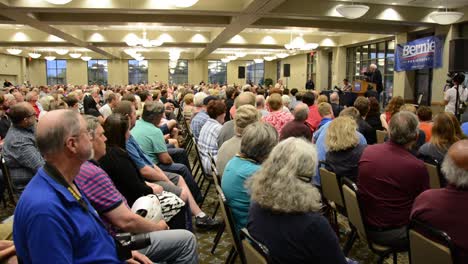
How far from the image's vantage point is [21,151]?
3.69 metres

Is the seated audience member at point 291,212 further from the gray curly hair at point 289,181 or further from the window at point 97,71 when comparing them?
the window at point 97,71

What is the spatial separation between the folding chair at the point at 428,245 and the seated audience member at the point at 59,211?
145 cm

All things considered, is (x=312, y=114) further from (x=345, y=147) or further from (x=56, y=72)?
(x=56, y=72)

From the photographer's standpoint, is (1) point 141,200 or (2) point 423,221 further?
(1) point 141,200

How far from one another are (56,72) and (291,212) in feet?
98.0

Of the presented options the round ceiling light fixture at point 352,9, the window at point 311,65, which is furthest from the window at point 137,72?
the round ceiling light fixture at point 352,9

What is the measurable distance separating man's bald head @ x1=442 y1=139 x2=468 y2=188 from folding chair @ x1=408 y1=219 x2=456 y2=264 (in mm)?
269

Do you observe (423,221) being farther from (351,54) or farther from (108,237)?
(351,54)

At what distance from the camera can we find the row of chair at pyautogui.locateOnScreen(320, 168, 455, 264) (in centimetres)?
184

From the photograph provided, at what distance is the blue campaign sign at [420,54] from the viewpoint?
32.8 feet

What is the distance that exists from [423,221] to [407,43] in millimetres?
10498

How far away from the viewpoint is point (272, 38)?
623 inches

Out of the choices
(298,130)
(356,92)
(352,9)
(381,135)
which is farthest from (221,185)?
(356,92)

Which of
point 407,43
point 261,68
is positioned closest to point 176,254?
point 407,43
